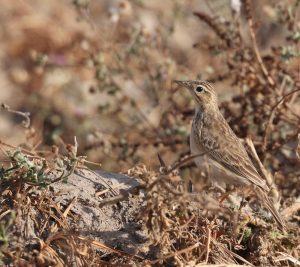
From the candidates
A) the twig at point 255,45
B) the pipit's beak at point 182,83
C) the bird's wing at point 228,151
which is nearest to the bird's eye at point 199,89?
the pipit's beak at point 182,83

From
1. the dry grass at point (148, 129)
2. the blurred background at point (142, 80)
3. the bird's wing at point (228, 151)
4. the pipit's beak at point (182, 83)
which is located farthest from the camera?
the blurred background at point (142, 80)

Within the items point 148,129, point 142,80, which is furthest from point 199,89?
point 142,80

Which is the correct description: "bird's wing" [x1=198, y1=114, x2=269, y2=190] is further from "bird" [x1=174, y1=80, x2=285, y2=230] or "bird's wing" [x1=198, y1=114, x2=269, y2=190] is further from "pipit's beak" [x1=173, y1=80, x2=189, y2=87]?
"pipit's beak" [x1=173, y1=80, x2=189, y2=87]

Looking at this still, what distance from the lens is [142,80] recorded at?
11109mm

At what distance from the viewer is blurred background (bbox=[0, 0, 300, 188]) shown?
7.44m

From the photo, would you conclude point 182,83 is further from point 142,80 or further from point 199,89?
point 142,80

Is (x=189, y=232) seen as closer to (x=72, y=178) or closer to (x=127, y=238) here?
(x=127, y=238)

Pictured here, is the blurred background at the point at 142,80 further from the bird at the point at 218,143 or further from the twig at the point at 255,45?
the bird at the point at 218,143

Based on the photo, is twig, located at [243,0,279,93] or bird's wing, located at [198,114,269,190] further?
twig, located at [243,0,279,93]

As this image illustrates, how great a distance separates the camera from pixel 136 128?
28.2ft

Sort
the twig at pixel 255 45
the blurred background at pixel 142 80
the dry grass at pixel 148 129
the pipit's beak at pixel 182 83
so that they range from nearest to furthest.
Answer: the dry grass at pixel 148 129
the twig at pixel 255 45
the pipit's beak at pixel 182 83
the blurred background at pixel 142 80

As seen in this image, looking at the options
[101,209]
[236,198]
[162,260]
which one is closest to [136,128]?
[236,198]

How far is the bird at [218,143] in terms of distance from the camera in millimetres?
6414

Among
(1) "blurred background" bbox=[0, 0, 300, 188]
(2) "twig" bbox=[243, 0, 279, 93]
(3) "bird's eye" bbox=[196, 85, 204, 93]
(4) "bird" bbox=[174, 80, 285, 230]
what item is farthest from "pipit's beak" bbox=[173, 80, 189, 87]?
(2) "twig" bbox=[243, 0, 279, 93]
